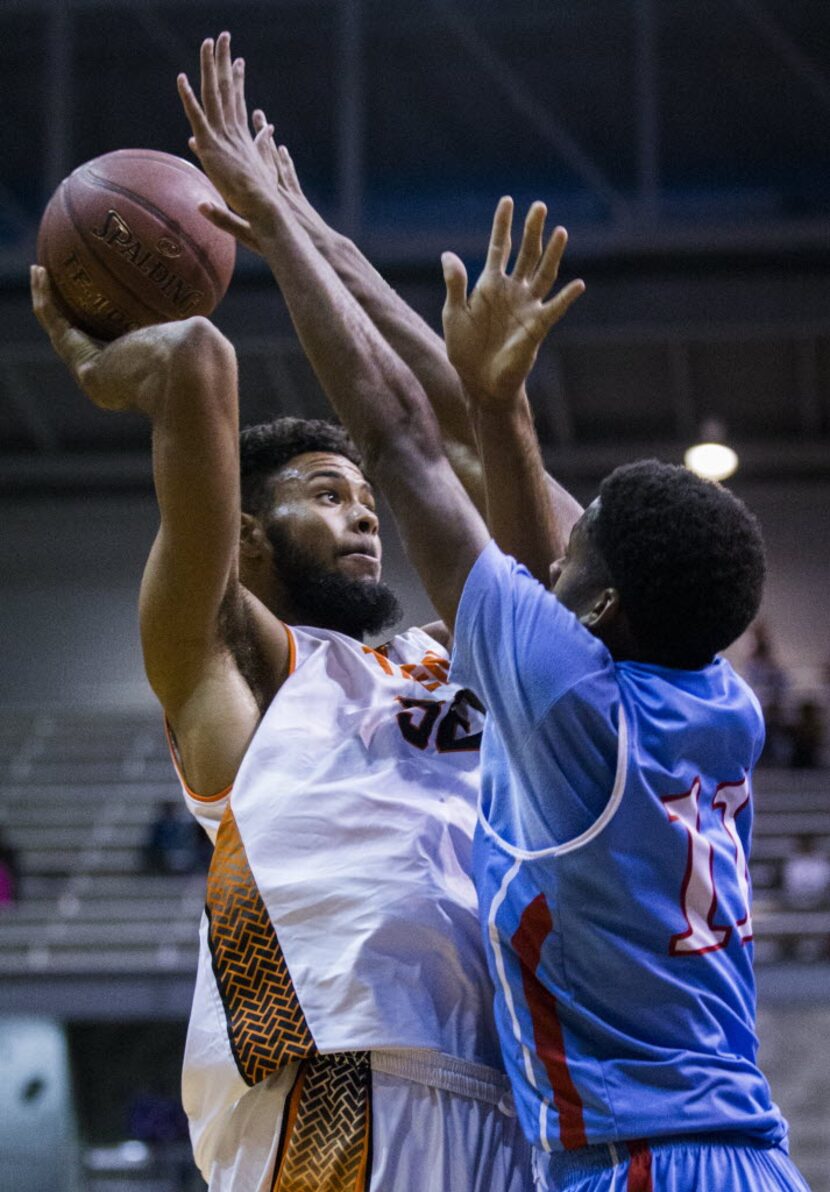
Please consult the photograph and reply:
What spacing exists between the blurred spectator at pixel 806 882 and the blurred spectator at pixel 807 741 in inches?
57.9

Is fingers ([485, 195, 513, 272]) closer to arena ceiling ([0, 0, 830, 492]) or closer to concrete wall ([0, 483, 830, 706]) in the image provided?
arena ceiling ([0, 0, 830, 492])

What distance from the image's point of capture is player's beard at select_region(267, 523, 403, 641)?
368 centimetres

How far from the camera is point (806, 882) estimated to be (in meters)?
12.5

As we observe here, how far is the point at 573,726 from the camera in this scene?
102 inches

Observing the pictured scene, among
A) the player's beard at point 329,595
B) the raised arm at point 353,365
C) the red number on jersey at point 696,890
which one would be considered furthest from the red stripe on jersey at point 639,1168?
the player's beard at point 329,595

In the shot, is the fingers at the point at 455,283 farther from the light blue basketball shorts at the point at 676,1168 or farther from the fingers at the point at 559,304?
the light blue basketball shorts at the point at 676,1168

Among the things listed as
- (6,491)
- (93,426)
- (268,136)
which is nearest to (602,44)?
(93,426)

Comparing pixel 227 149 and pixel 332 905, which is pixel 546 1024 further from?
pixel 227 149

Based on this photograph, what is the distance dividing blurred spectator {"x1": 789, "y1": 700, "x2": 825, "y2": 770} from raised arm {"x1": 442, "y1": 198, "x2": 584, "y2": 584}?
1173 centimetres

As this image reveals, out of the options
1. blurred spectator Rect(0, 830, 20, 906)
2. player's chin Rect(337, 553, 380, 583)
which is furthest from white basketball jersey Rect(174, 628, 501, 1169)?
blurred spectator Rect(0, 830, 20, 906)

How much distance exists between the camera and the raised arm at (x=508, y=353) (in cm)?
295

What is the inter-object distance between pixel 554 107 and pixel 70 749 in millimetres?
7919

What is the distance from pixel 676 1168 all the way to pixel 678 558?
942mm

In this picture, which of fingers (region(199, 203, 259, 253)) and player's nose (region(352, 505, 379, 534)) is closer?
fingers (region(199, 203, 259, 253))
